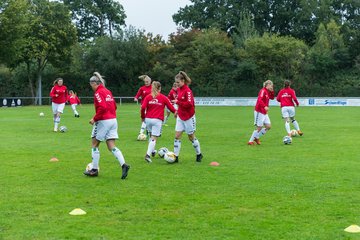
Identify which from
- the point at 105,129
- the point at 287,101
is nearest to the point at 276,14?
the point at 287,101

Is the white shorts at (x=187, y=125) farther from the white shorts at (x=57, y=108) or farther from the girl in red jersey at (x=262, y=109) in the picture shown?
the white shorts at (x=57, y=108)

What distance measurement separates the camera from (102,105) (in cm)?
1055

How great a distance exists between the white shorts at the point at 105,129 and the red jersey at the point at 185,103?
8.60 ft

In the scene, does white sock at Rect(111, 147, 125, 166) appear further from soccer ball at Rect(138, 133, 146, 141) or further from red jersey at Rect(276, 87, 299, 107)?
red jersey at Rect(276, 87, 299, 107)

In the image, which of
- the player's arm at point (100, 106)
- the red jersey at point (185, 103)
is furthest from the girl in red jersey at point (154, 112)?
the player's arm at point (100, 106)

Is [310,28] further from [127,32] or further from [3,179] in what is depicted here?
[3,179]

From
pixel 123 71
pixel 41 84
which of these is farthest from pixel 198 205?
pixel 41 84

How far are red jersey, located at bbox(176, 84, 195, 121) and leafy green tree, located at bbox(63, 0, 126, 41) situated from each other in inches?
3016

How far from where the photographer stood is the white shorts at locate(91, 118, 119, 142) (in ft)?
35.1

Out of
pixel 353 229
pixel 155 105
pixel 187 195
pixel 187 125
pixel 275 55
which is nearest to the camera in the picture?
pixel 353 229

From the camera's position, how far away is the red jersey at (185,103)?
507 inches

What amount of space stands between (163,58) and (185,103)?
51816 millimetres

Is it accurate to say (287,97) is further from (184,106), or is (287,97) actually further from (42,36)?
(42,36)

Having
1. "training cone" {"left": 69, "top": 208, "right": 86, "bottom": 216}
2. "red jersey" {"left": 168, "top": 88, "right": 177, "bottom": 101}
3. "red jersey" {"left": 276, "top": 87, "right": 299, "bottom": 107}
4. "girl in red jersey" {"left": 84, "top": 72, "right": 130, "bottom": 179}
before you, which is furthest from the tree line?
"training cone" {"left": 69, "top": 208, "right": 86, "bottom": 216}
